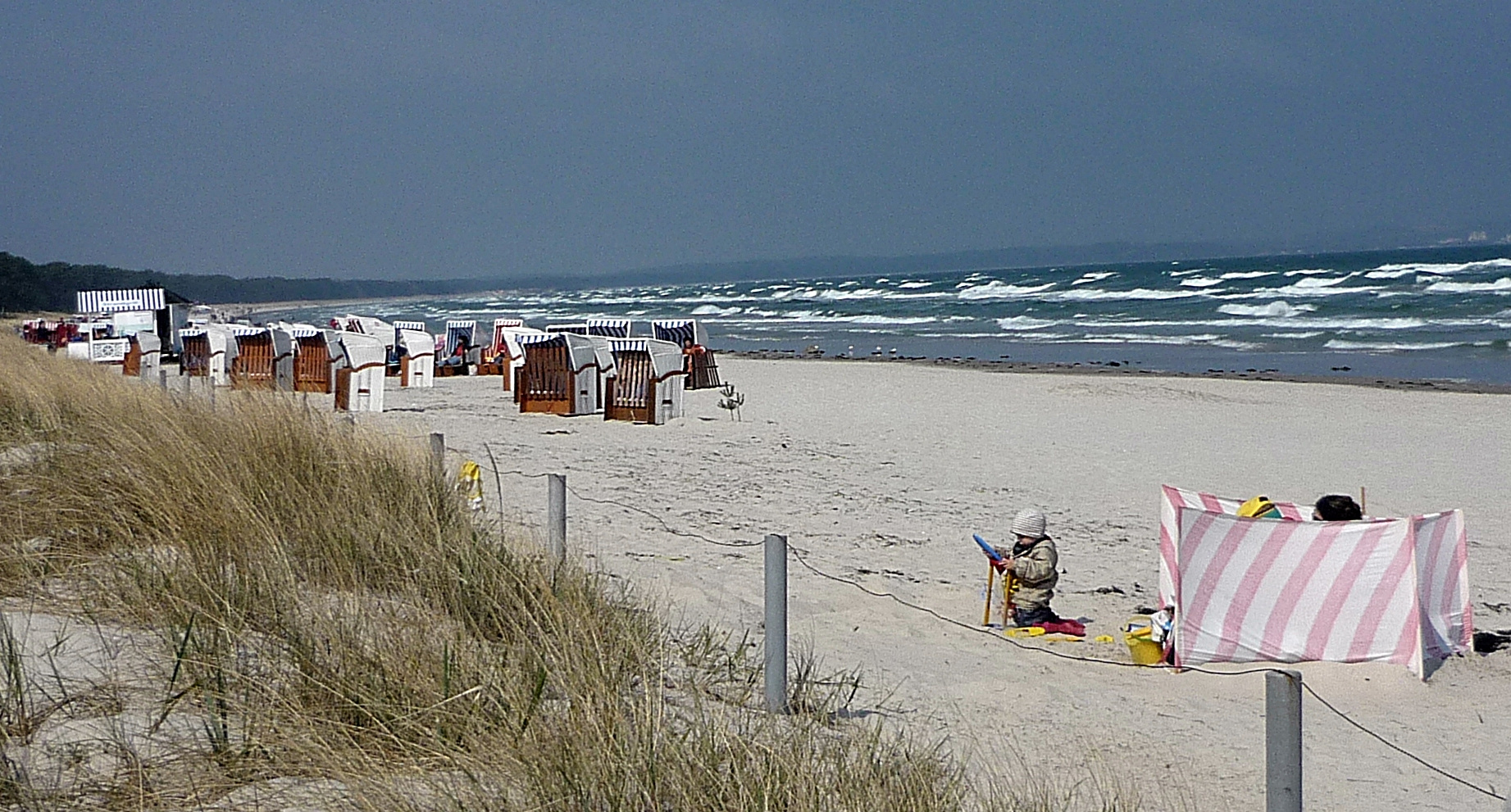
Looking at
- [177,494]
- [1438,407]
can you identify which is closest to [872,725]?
[177,494]

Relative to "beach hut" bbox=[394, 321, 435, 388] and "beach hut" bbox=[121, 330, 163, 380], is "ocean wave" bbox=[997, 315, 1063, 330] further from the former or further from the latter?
"beach hut" bbox=[121, 330, 163, 380]

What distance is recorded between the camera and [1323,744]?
16.3 feet

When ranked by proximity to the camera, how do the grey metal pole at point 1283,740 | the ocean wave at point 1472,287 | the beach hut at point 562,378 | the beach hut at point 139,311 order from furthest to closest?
the ocean wave at point 1472,287, the beach hut at point 139,311, the beach hut at point 562,378, the grey metal pole at point 1283,740

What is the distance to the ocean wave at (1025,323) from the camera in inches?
1802

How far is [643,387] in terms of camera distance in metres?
15.5

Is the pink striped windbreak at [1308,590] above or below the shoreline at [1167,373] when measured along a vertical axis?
above

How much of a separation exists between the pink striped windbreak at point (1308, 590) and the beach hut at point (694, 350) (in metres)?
13.8

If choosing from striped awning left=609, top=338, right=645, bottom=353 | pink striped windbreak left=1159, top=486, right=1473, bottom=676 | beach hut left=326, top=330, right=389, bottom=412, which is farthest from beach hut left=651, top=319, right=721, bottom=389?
pink striped windbreak left=1159, top=486, right=1473, bottom=676

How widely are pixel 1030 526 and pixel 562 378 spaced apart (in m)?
10.5

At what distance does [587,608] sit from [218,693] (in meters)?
1.19

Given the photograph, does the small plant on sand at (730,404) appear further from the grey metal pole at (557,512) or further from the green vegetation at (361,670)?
the grey metal pole at (557,512)

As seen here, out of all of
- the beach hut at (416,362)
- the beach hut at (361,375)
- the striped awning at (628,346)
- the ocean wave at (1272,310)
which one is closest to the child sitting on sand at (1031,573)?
the striped awning at (628,346)

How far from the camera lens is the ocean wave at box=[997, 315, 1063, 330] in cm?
4578

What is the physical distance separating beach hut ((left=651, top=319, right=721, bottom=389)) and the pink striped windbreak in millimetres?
13775
